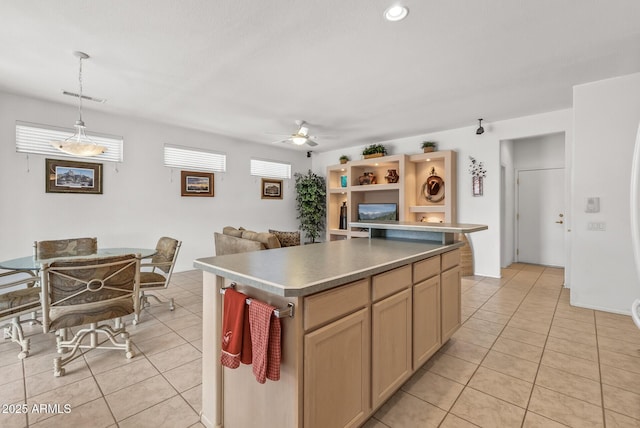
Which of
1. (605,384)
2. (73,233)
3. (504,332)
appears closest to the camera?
(605,384)

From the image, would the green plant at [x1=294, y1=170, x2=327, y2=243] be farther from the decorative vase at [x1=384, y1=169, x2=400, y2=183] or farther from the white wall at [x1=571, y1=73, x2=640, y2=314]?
the white wall at [x1=571, y1=73, x2=640, y2=314]

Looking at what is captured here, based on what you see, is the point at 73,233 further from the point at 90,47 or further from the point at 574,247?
the point at 574,247

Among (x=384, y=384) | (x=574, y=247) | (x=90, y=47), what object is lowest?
(x=384, y=384)

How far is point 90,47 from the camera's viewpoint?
2.59m

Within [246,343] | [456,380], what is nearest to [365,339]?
[246,343]

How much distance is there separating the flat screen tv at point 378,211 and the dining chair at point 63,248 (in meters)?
4.82

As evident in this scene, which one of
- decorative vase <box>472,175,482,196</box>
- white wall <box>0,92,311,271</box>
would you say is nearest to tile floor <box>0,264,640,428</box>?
white wall <box>0,92,311,271</box>

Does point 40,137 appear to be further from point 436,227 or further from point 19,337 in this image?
point 436,227

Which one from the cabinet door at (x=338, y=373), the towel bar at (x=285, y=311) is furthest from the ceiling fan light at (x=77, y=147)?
the cabinet door at (x=338, y=373)

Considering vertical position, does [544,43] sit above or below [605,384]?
above

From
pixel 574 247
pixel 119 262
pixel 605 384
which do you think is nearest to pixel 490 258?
pixel 574 247

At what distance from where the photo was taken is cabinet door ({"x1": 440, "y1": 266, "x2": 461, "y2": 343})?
93.4 inches

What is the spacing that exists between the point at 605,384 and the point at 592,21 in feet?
8.86

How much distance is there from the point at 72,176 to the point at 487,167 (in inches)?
254
